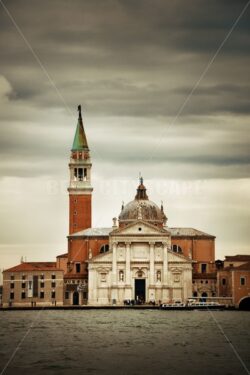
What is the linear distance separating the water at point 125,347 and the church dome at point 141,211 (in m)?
35.9

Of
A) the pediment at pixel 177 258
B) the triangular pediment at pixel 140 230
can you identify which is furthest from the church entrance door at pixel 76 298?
the pediment at pixel 177 258

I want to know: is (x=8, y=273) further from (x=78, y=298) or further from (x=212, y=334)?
(x=212, y=334)

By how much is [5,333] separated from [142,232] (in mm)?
45129

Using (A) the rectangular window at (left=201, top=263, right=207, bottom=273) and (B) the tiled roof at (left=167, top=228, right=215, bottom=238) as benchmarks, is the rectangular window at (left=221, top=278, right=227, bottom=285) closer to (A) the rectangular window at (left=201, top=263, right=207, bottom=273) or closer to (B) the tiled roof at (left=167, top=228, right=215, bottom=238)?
(A) the rectangular window at (left=201, top=263, right=207, bottom=273)

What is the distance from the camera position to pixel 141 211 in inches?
4294

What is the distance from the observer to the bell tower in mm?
112500

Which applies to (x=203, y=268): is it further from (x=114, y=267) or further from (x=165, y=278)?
(x=114, y=267)

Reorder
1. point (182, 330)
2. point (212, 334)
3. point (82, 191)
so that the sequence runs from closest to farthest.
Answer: point (212, 334)
point (182, 330)
point (82, 191)

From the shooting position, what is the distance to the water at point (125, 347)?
132 ft

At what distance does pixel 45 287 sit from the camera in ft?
336

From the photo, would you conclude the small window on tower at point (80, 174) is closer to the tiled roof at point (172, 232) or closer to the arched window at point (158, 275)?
the tiled roof at point (172, 232)

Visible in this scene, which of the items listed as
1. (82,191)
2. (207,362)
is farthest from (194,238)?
(207,362)

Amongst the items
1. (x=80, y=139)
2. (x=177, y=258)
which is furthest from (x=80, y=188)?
(x=177, y=258)

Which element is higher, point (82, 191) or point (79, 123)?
point (79, 123)
